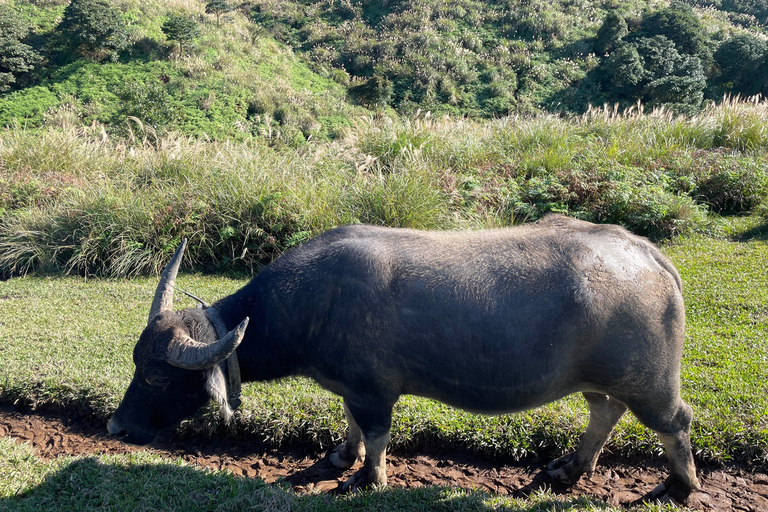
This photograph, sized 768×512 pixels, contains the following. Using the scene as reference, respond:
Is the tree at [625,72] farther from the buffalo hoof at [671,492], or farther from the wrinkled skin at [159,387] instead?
the wrinkled skin at [159,387]

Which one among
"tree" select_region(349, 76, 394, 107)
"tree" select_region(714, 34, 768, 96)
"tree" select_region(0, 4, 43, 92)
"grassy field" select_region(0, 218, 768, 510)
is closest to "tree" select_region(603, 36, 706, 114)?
"tree" select_region(714, 34, 768, 96)

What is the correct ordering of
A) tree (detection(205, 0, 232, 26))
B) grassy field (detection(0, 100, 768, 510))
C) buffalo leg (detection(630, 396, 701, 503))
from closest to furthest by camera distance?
buffalo leg (detection(630, 396, 701, 503)) → grassy field (detection(0, 100, 768, 510)) → tree (detection(205, 0, 232, 26))

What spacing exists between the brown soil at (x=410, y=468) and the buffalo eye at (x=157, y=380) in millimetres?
1278

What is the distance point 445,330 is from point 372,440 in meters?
1.08

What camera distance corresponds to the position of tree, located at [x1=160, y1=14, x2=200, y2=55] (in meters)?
23.2

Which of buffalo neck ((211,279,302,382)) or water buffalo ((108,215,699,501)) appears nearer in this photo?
water buffalo ((108,215,699,501))

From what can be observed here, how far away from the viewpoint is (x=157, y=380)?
11.5 feet

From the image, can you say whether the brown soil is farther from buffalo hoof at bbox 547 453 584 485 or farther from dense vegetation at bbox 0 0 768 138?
Answer: dense vegetation at bbox 0 0 768 138

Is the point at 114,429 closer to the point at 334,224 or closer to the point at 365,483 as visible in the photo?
the point at 365,483

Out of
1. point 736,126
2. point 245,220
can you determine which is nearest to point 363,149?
point 245,220

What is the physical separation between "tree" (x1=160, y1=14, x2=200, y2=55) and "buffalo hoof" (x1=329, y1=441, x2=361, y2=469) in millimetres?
24039

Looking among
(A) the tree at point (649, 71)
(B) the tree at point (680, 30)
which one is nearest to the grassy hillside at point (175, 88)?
(A) the tree at point (649, 71)

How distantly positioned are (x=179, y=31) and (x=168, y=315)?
23874 mm

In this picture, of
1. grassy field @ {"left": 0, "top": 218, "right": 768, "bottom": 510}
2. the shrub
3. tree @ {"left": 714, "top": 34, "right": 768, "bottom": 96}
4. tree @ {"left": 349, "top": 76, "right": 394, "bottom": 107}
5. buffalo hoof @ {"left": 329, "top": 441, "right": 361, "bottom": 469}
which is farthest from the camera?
tree @ {"left": 349, "top": 76, "right": 394, "bottom": 107}
